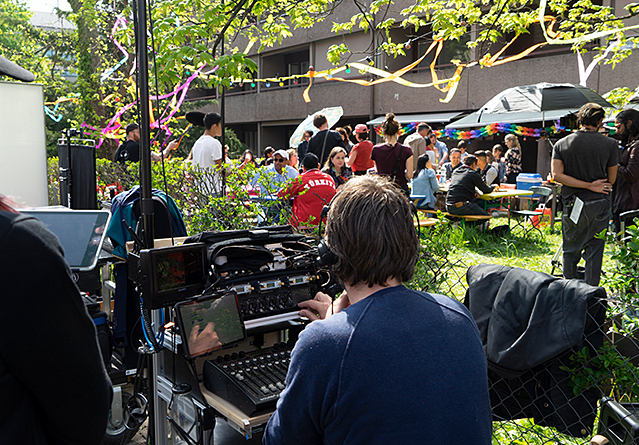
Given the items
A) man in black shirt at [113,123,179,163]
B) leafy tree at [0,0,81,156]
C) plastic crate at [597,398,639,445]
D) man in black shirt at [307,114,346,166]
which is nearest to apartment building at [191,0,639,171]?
man in black shirt at [307,114,346,166]

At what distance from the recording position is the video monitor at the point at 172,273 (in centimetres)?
210

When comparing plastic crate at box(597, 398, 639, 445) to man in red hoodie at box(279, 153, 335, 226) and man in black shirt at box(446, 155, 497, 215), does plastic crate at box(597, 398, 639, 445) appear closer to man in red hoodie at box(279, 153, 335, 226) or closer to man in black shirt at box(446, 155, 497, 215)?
man in red hoodie at box(279, 153, 335, 226)

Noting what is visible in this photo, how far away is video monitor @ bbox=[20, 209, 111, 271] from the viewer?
246cm

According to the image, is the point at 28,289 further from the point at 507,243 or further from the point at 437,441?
the point at 507,243

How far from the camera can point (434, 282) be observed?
3963 mm

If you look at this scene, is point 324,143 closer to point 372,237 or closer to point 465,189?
point 465,189

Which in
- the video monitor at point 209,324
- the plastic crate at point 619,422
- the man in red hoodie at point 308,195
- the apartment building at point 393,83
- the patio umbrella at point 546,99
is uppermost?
the apartment building at point 393,83

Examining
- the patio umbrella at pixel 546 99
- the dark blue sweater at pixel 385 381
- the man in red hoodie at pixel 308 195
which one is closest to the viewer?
the dark blue sweater at pixel 385 381

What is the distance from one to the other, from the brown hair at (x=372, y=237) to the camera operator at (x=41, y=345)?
26.6 inches

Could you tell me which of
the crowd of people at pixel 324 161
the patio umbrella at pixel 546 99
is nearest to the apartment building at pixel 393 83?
the patio umbrella at pixel 546 99

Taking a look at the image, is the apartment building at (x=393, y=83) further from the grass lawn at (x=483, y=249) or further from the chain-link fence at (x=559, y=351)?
the chain-link fence at (x=559, y=351)

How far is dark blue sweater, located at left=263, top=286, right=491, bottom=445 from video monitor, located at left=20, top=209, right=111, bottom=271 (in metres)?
1.48

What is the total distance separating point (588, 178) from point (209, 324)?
412cm

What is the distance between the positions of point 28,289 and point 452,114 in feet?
60.6
